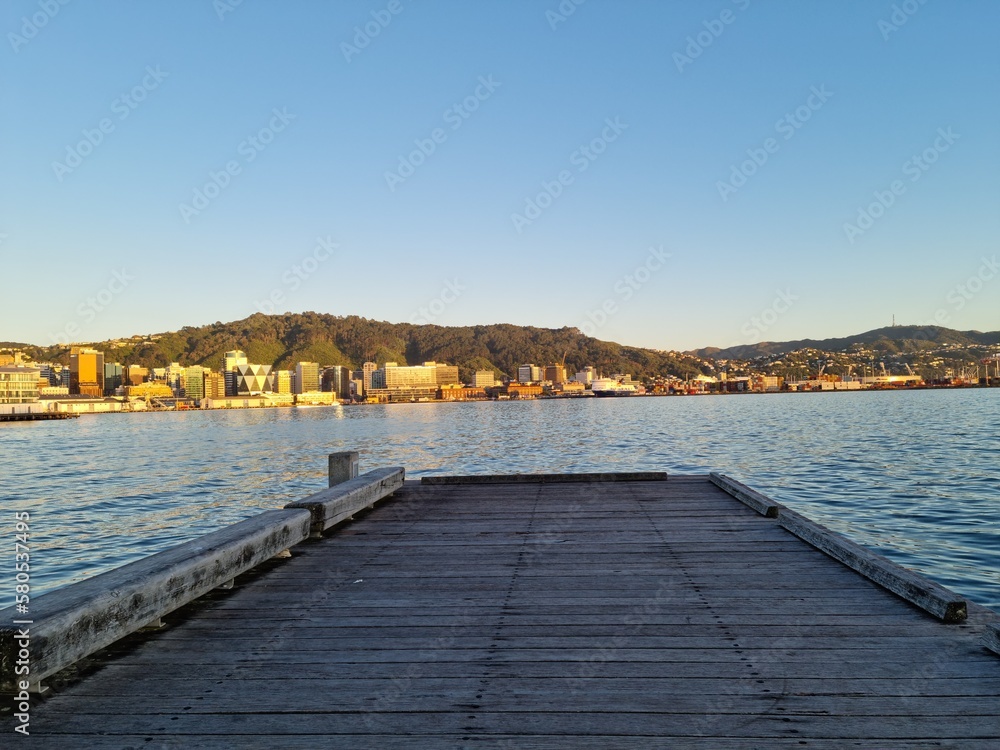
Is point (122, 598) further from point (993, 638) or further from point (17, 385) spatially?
point (17, 385)

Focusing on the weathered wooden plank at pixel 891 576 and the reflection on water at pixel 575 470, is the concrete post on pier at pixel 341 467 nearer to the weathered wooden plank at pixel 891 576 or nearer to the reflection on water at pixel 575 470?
the weathered wooden plank at pixel 891 576

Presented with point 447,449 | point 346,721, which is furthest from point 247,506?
point 447,449

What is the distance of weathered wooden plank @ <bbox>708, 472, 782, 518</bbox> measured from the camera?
7586 mm

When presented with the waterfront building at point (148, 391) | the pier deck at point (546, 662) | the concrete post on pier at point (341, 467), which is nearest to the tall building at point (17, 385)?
the waterfront building at point (148, 391)

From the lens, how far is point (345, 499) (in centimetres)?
758

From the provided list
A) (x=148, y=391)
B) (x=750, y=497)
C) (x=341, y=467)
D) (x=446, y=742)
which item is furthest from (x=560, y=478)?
(x=148, y=391)

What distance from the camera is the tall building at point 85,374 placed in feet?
634

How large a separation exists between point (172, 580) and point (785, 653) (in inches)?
141

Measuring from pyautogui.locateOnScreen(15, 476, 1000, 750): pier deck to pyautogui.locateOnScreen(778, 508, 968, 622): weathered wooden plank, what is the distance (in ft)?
0.27

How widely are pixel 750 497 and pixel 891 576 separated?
367cm

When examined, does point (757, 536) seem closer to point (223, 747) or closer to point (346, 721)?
point (346, 721)

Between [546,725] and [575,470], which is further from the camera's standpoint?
[575,470]

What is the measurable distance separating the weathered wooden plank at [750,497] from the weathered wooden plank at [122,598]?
525cm

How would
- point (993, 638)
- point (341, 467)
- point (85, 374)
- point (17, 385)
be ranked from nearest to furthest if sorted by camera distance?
1. point (993, 638)
2. point (341, 467)
3. point (17, 385)
4. point (85, 374)
